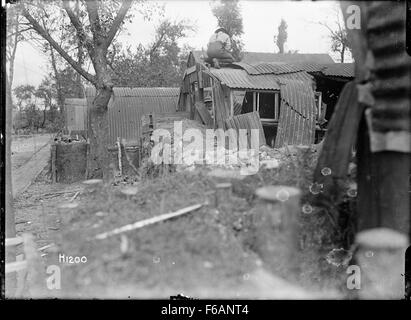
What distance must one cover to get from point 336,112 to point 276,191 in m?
0.62

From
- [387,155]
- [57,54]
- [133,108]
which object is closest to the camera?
[387,155]

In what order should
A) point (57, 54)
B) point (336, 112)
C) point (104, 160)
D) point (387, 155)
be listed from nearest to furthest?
point (387, 155), point (336, 112), point (104, 160), point (57, 54)

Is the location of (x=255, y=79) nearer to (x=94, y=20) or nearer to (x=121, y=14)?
(x=121, y=14)

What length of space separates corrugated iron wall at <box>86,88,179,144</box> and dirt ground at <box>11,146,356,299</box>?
12.3 feet

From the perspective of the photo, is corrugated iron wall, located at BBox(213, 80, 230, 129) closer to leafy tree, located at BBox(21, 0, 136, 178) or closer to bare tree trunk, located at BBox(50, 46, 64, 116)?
leafy tree, located at BBox(21, 0, 136, 178)

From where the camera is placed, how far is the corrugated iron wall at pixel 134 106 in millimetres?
6438

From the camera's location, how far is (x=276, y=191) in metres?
2.43

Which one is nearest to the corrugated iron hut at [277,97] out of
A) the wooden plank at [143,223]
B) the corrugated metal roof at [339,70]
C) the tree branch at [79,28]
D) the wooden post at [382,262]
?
the corrugated metal roof at [339,70]

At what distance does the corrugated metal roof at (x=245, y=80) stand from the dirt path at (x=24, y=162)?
7.00 ft

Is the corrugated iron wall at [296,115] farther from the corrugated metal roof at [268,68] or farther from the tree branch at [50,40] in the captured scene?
the tree branch at [50,40]
